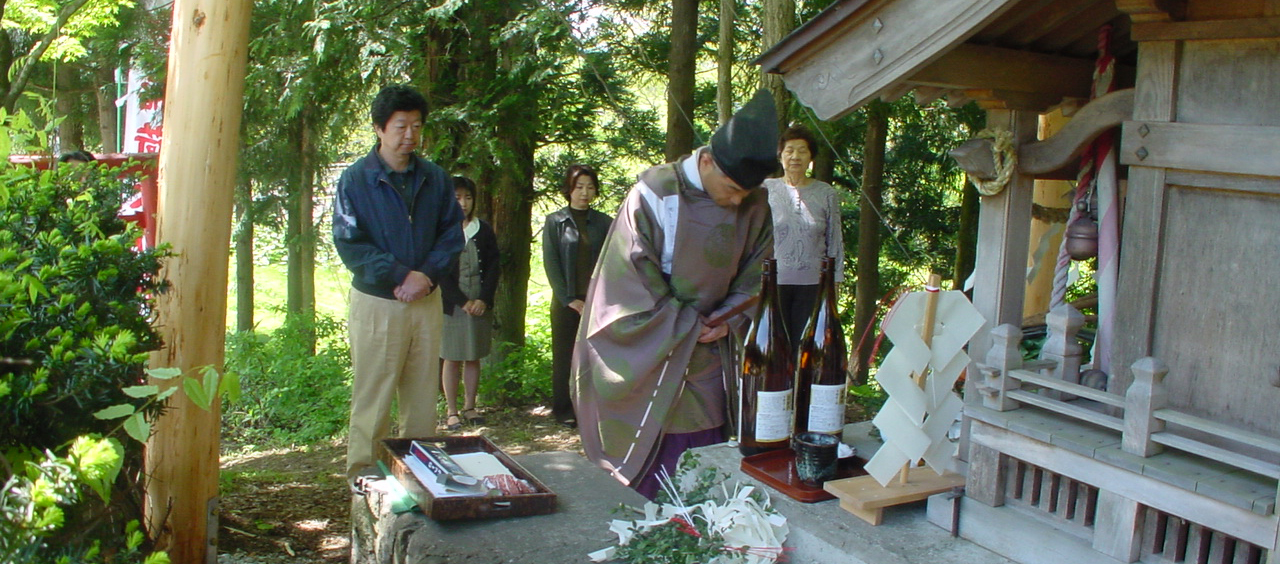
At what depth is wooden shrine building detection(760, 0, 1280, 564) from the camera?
6.52 ft

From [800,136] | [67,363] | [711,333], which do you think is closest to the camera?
[67,363]

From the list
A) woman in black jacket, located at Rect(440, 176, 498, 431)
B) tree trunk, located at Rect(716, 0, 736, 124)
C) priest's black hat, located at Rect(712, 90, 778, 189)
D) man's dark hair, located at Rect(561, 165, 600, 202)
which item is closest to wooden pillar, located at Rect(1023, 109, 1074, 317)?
priest's black hat, located at Rect(712, 90, 778, 189)

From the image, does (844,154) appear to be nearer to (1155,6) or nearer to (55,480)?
(1155,6)

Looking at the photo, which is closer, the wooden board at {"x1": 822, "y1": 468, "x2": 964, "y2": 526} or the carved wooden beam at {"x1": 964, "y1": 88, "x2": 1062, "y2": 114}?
the wooden board at {"x1": 822, "y1": 468, "x2": 964, "y2": 526}

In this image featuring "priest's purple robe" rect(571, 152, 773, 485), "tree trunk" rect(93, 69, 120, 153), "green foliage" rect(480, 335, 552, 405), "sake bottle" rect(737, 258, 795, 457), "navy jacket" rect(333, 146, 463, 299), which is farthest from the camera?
"tree trunk" rect(93, 69, 120, 153)

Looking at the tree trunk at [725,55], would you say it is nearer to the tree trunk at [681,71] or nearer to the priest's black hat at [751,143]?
the tree trunk at [681,71]

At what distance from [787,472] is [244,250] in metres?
8.82

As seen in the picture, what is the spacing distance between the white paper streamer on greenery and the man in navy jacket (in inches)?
91.8

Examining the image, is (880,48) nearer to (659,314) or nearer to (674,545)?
(659,314)

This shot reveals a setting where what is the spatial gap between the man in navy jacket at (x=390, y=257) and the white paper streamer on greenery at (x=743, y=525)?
2332 millimetres

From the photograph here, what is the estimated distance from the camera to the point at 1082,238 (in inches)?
103

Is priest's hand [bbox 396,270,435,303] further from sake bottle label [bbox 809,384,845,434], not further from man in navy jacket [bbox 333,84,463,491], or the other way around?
sake bottle label [bbox 809,384,845,434]

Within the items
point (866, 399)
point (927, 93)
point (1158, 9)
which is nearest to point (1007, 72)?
point (927, 93)

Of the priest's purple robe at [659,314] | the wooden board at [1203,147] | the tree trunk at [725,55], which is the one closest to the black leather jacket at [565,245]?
the tree trunk at [725,55]
